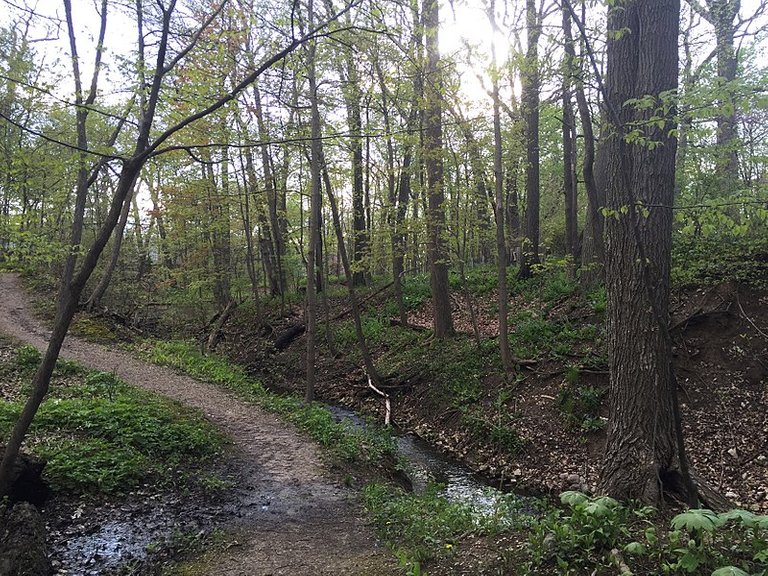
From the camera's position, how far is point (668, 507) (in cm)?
418

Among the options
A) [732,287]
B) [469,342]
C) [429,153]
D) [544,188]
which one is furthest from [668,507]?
[544,188]

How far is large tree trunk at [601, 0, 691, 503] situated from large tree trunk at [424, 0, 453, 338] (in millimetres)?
5132

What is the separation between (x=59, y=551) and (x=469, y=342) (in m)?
8.79

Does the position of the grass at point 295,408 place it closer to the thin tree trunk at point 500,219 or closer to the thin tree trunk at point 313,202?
the thin tree trunk at point 313,202

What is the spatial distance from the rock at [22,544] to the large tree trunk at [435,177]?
27.2ft

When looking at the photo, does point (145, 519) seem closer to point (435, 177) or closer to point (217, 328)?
point (435, 177)

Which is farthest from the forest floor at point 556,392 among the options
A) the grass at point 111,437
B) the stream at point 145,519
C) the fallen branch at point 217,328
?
the fallen branch at point 217,328

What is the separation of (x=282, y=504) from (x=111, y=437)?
104 inches

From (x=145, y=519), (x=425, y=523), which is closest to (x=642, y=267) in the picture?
(x=425, y=523)

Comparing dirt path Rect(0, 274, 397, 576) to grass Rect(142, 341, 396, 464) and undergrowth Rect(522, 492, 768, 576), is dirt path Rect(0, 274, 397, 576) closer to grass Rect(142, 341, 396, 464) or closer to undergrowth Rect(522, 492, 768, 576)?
grass Rect(142, 341, 396, 464)

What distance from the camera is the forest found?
411 centimetres

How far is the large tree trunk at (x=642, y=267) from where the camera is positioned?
Result: 4387 millimetres

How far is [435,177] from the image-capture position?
448 inches

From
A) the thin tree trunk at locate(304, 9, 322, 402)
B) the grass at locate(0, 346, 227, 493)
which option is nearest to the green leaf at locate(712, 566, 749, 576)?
the grass at locate(0, 346, 227, 493)
